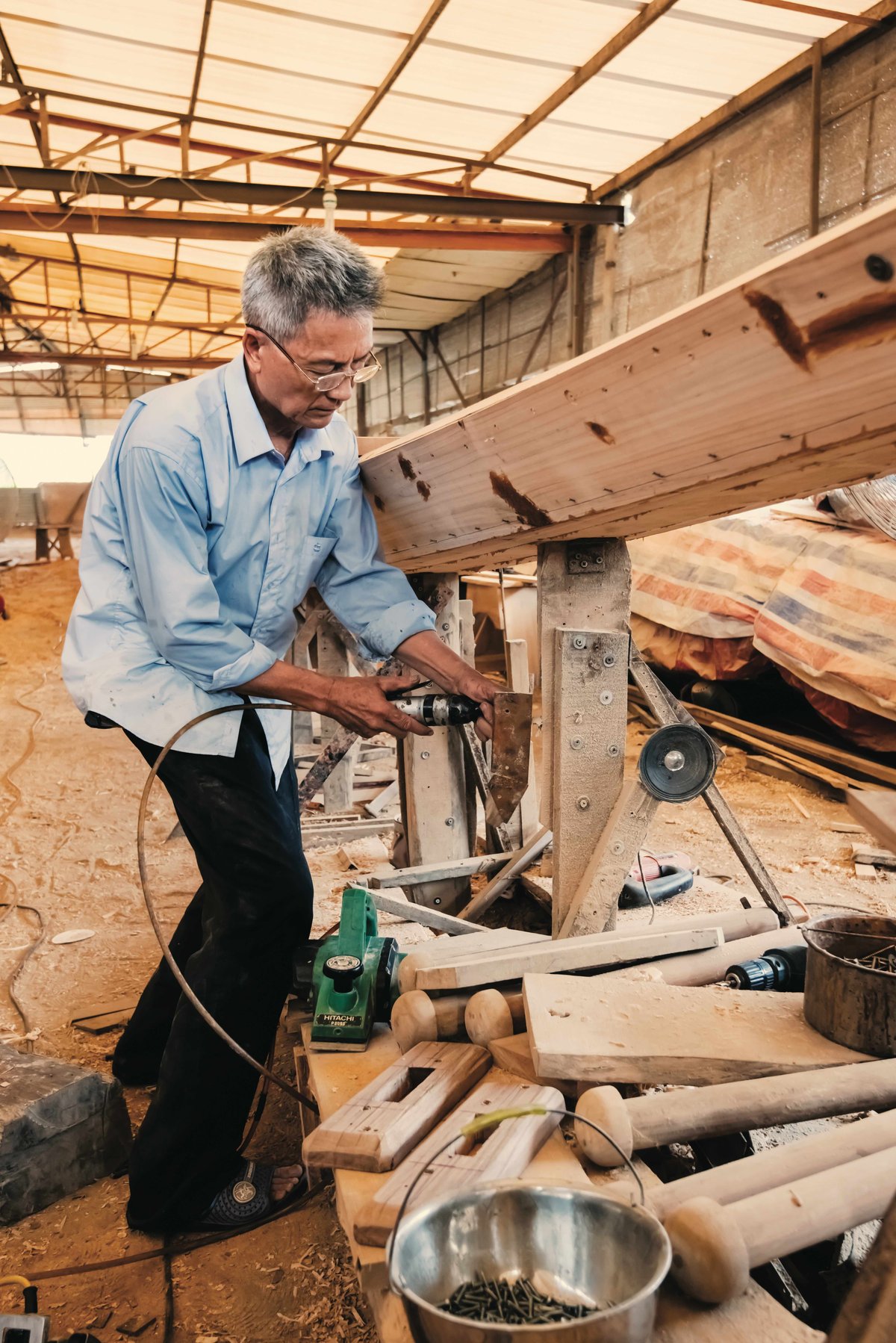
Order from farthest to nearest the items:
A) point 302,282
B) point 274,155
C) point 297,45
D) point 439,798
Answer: point 274,155
point 297,45
point 439,798
point 302,282

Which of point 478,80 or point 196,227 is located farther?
point 196,227

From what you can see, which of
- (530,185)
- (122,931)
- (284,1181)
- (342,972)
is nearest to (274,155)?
(530,185)

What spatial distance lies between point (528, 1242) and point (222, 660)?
132cm

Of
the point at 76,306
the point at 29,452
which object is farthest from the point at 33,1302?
the point at 29,452

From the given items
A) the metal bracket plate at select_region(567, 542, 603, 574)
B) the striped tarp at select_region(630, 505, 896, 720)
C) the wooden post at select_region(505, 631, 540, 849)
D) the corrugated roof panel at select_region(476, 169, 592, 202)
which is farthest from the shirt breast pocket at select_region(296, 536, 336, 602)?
the corrugated roof panel at select_region(476, 169, 592, 202)

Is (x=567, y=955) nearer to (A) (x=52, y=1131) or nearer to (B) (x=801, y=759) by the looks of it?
(A) (x=52, y=1131)

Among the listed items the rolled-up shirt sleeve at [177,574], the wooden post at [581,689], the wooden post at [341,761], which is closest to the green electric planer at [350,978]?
the wooden post at [581,689]

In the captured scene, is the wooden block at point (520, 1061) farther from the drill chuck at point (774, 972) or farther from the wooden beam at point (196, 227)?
the wooden beam at point (196, 227)

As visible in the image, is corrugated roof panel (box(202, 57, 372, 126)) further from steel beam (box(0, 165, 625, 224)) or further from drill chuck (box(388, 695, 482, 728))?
drill chuck (box(388, 695, 482, 728))

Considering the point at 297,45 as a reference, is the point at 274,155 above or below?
below

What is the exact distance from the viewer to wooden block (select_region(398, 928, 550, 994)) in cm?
212

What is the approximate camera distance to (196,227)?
7812 mm

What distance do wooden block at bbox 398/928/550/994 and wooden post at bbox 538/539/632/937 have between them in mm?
128

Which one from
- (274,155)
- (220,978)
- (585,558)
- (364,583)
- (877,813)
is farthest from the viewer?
(274,155)
